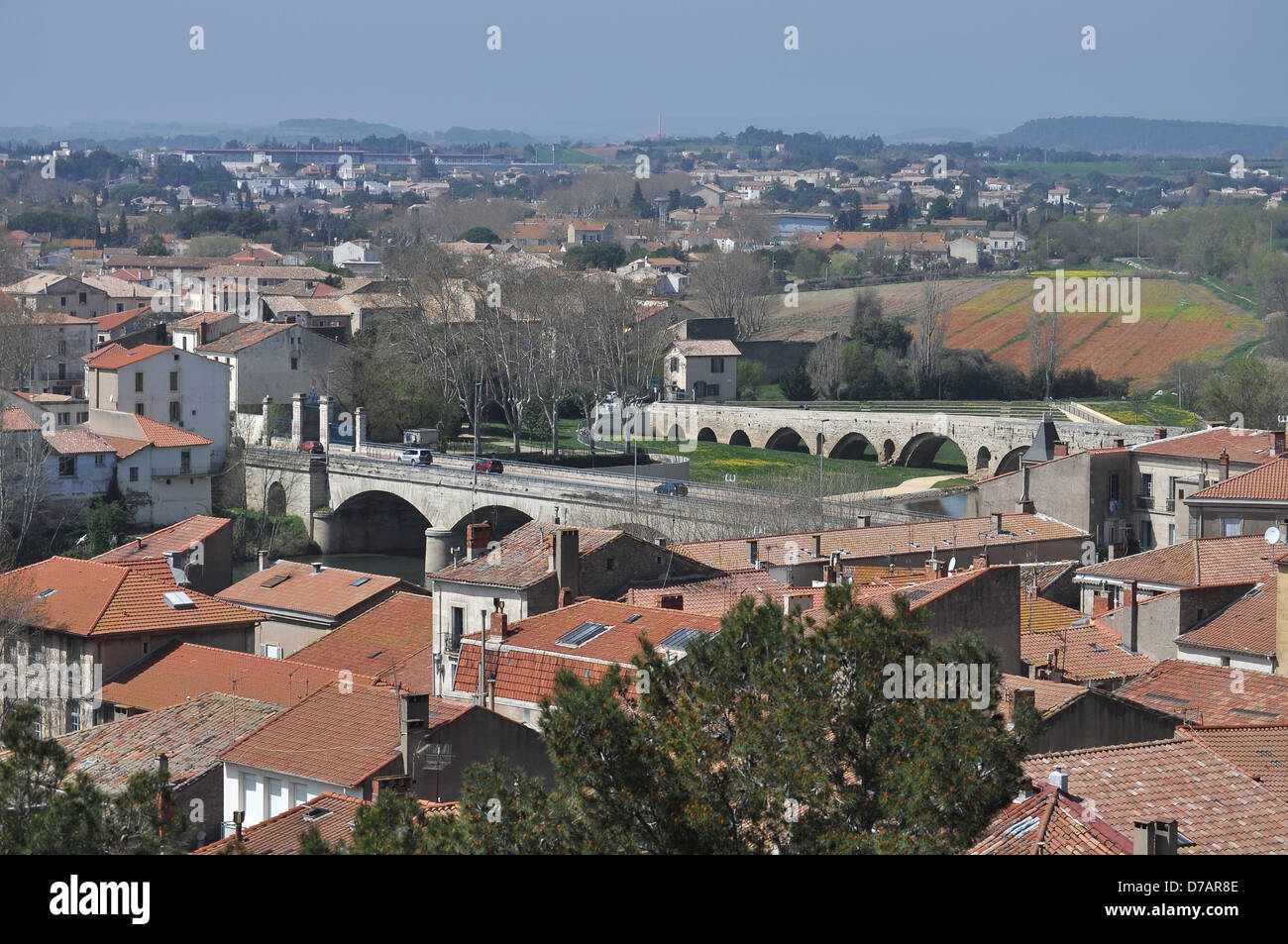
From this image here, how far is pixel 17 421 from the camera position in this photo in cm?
4519

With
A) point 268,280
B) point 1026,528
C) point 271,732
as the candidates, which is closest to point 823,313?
point 268,280

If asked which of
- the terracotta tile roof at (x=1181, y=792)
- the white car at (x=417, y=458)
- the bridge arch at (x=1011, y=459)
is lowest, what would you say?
the bridge arch at (x=1011, y=459)

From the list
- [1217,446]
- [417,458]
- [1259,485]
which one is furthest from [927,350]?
[1259,485]

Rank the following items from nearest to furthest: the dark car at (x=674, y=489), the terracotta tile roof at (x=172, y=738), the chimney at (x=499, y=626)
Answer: the terracotta tile roof at (x=172, y=738) < the chimney at (x=499, y=626) < the dark car at (x=674, y=489)

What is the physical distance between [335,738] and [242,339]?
1749 inches

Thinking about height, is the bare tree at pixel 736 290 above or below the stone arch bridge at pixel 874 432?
above

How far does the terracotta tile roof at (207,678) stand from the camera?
19.3 m

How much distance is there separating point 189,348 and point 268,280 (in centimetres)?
2730

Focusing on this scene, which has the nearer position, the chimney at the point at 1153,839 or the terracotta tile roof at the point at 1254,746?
the chimney at the point at 1153,839

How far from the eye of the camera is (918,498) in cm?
4503

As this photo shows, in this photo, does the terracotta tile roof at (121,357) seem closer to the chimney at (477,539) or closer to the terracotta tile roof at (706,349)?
the terracotta tile roof at (706,349)

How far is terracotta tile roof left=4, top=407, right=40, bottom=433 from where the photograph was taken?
4422cm

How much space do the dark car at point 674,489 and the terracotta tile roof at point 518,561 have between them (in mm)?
18670

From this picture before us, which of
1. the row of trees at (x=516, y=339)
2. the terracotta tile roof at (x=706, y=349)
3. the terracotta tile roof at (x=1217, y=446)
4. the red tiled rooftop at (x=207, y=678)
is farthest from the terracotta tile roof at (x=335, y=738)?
the terracotta tile roof at (x=706, y=349)
